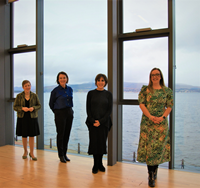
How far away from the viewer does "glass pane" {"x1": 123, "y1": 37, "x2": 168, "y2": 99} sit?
3.55 metres

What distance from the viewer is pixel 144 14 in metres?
3.71

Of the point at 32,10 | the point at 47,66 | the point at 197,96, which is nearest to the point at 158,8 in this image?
the point at 197,96

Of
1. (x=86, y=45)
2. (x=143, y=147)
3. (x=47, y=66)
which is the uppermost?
(x=86, y=45)

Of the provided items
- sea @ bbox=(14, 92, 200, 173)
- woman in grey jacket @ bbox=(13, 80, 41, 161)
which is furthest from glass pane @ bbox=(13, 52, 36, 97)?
woman in grey jacket @ bbox=(13, 80, 41, 161)

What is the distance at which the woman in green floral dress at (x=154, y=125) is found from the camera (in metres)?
2.79

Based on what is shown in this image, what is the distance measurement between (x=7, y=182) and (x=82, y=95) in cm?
204

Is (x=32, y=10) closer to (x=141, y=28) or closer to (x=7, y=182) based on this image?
(x=141, y=28)

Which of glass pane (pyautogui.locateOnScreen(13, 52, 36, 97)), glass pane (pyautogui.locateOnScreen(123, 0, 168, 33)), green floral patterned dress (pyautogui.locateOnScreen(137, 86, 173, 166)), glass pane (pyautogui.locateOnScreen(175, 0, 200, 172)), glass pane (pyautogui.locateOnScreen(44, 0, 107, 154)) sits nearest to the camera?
green floral patterned dress (pyautogui.locateOnScreen(137, 86, 173, 166))

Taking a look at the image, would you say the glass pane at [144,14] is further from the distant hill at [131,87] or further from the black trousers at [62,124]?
the black trousers at [62,124]

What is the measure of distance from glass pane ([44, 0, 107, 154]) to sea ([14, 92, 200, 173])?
2 cm

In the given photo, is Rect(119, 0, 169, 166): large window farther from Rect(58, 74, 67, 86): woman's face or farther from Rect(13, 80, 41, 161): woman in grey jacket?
Rect(13, 80, 41, 161): woman in grey jacket

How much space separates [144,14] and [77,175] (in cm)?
285

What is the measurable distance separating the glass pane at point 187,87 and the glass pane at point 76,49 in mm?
1327

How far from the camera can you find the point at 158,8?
3.58 m
